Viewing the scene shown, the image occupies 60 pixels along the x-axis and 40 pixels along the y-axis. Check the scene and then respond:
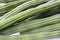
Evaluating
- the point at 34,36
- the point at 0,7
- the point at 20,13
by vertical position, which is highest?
the point at 0,7

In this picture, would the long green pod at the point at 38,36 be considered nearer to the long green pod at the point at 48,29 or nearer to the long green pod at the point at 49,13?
the long green pod at the point at 48,29

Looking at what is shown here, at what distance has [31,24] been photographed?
114cm

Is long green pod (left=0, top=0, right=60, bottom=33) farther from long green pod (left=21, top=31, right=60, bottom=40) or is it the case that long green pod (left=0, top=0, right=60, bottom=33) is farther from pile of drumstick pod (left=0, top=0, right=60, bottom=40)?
long green pod (left=21, top=31, right=60, bottom=40)

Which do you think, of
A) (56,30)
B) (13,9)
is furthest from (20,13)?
(56,30)

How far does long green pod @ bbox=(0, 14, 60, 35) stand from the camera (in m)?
1.13

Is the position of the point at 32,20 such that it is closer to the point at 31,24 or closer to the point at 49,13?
the point at 31,24

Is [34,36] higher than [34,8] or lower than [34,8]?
lower

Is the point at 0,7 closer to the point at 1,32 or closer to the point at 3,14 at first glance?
the point at 3,14

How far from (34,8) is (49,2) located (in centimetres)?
13

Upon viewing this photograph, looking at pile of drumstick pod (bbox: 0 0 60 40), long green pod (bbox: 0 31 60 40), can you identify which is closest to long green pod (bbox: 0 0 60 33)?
pile of drumstick pod (bbox: 0 0 60 40)

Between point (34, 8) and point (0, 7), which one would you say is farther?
point (0, 7)

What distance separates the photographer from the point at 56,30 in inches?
43.0

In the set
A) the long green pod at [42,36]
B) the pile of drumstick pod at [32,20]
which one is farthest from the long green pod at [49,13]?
the long green pod at [42,36]

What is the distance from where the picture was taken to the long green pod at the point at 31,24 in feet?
3.69
